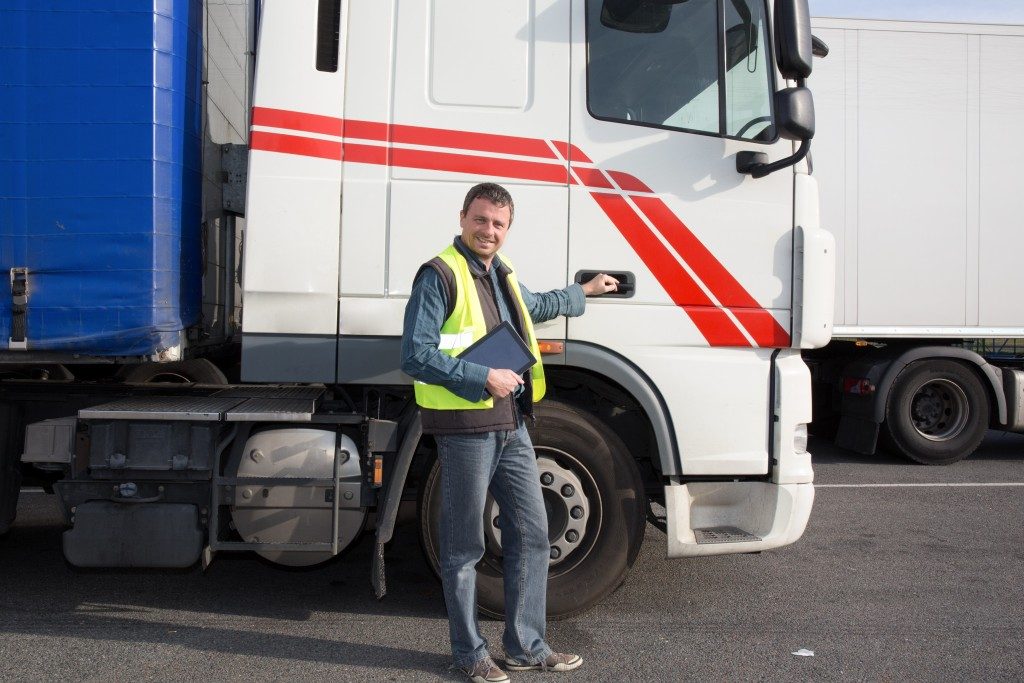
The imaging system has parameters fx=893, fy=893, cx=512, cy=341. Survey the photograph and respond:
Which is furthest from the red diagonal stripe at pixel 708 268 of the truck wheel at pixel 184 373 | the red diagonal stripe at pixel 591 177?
the truck wheel at pixel 184 373

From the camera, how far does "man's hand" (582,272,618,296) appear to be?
3.67 meters

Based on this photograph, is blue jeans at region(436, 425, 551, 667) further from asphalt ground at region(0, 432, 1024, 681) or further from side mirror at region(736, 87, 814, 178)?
side mirror at region(736, 87, 814, 178)

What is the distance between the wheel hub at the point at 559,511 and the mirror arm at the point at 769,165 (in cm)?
148

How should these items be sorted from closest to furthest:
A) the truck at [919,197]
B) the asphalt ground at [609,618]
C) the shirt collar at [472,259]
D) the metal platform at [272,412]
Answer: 1. the shirt collar at [472,259]
2. the asphalt ground at [609,618]
3. the metal platform at [272,412]
4. the truck at [919,197]

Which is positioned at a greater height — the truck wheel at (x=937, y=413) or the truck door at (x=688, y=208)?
the truck door at (x=688, y=208)

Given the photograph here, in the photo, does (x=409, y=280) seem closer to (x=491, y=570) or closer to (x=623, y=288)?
(x=623, y=288)

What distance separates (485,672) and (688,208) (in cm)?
203

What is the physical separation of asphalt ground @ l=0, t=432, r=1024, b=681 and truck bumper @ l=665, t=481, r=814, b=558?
0.41 meters

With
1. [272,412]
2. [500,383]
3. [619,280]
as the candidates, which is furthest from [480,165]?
[272,412]

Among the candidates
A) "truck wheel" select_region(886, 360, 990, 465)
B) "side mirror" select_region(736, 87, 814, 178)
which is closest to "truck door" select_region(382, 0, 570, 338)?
"side mirror" select_region(736, 87, 814, 178)

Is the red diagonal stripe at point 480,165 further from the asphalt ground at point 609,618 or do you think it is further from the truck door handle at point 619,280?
the asphalt ground at point 609,618

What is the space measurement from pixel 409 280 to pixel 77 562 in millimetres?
1833

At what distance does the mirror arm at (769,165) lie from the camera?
369cm

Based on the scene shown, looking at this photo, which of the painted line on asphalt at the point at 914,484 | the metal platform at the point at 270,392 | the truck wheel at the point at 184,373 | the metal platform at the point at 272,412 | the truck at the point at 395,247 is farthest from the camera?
the painted line on asphalt at the point at 914,484
